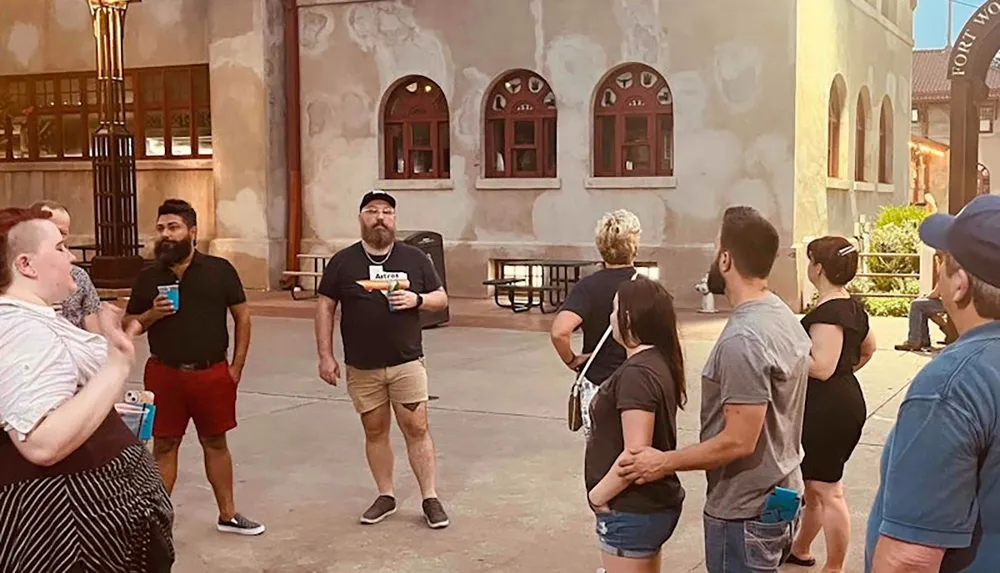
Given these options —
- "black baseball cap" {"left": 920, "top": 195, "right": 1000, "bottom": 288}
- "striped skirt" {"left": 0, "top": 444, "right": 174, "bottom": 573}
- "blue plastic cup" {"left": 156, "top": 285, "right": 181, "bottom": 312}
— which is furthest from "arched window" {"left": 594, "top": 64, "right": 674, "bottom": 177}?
"black baseball cap" {"left": 920, "top": 195, "right": 1000, "bottom": 288}

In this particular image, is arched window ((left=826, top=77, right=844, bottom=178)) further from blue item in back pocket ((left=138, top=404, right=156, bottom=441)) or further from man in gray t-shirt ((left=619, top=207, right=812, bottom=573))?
blue item in back pocket ((left=138, top=404, right=156, bottom=441))

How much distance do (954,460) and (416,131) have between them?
17374mm

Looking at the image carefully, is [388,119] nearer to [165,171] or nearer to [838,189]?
[165,171]

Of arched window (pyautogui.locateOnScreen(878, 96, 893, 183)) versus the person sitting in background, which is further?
arched window (pyautogui.locateOnScreen(878, 96, 893, 183))

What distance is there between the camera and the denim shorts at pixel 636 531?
145 inches

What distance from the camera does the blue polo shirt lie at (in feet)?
7.02

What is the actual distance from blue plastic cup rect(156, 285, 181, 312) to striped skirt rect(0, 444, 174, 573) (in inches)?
104

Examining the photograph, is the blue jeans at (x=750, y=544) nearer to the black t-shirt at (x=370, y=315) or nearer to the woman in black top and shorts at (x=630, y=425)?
the woman in black top and shorts at (x=630, y=425)

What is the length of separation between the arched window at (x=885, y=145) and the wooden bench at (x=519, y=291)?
8780mm

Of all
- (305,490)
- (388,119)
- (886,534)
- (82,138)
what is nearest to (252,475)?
(305,490)

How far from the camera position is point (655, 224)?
17.4m

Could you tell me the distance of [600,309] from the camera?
5098mm

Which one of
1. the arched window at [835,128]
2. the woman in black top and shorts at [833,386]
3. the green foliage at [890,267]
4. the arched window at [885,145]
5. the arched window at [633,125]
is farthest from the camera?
the arched window at [885,145]

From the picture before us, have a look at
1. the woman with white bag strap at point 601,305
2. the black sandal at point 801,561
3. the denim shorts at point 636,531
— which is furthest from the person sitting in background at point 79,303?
the black sandal at point 801,561
